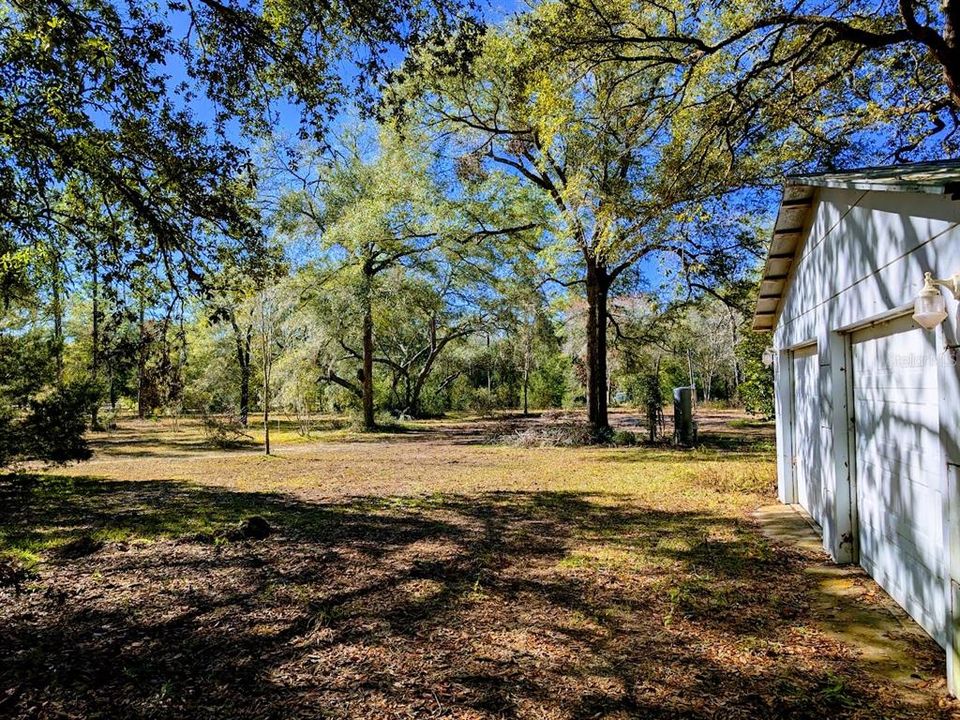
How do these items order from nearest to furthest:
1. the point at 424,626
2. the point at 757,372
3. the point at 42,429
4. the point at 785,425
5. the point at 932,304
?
the point at 932,304 → the point at 424,626 → the point at 42,429 → the point at 785,425 → the point at 757,372

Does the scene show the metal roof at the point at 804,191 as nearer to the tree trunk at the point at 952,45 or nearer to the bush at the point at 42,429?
the tree trunk at the point at 952,45

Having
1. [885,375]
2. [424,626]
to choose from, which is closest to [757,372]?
[885,375]

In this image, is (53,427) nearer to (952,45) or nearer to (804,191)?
(804,191)

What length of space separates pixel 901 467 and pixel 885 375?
698 mm

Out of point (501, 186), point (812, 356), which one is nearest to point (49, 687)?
→ point (812, 356)

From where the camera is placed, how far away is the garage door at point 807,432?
5746 mm

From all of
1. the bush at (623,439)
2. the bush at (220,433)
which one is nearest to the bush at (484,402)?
the bush at (623,439)

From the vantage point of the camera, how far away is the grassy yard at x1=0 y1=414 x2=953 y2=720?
113 inches

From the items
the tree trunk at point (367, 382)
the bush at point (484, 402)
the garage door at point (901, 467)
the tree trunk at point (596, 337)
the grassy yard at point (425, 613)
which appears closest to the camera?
the grassy yard at point (425, 613)

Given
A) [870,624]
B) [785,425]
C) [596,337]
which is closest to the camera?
[870,624]

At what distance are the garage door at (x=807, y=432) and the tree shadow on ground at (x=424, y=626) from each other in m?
0.95

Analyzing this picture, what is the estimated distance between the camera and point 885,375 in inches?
160

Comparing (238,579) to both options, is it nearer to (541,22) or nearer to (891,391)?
(891,391)

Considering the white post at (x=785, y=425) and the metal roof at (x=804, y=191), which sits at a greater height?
the metal roof at (x=804, y=191)
